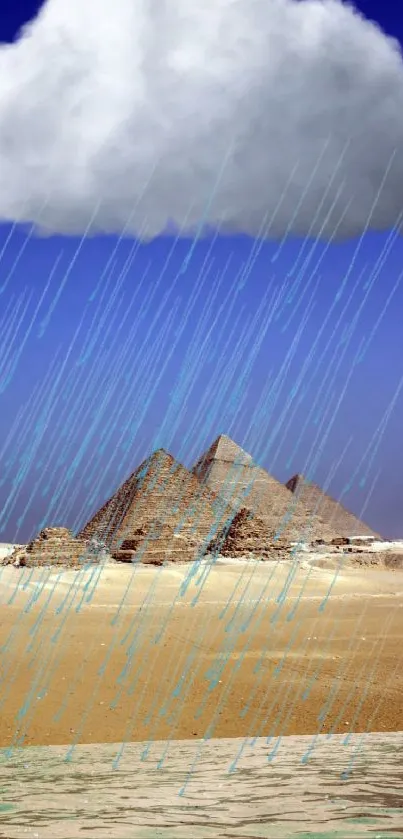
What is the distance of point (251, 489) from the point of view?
67562 millimetres

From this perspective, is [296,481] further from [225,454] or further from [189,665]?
[189,665]

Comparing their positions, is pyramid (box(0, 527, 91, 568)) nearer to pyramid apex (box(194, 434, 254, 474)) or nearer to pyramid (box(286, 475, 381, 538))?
pyramid apex (box(194, 434, 254, 474))

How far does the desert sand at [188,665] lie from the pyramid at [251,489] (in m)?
31.6

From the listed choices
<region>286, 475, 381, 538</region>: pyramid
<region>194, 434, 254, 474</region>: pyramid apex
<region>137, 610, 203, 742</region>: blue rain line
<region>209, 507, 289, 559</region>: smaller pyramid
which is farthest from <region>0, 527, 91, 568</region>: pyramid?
<region>286, 475, 381, 538</region>: pyramid

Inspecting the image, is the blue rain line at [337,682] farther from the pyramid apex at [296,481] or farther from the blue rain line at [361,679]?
the pyramid apex at [296,481]

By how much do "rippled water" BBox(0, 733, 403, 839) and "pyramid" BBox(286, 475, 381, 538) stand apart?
68.6 m

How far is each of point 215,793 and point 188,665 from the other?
38.3ft

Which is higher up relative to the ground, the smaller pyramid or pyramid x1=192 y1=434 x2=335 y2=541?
pyramid x1=192 y1=434 x2=335 y2=541

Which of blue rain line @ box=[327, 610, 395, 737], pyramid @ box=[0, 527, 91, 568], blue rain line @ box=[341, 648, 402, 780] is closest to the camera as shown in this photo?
blue rain line @ box=[341, 648, 402, 780]

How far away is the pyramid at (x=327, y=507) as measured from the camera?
78.2 meters

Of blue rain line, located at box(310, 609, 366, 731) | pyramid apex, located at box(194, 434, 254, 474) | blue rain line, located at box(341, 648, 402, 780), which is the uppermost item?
pyramid apex, located at box(194, 434, 254, 474)

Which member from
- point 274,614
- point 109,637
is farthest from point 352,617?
point 109,637

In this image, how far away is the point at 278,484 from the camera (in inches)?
2714

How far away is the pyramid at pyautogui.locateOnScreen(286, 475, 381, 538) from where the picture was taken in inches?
3081
